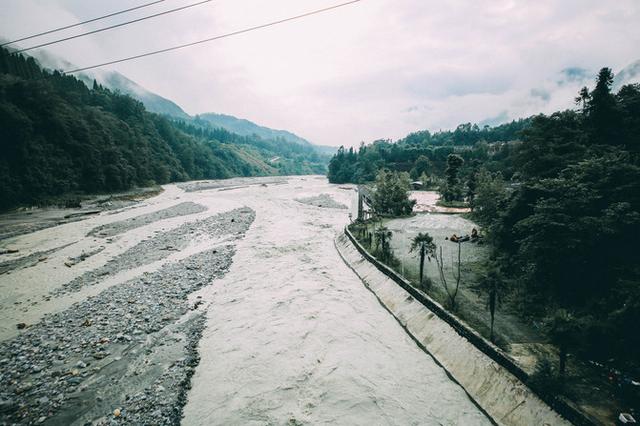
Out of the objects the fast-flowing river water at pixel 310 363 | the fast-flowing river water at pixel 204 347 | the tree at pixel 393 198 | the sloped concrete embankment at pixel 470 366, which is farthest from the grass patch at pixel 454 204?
the sloped concrete embankment at pixel 470 366

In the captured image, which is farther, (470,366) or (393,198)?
(393,198)

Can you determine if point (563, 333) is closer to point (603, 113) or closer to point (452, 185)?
point (603, 113)

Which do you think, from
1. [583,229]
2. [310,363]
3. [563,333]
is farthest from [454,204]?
[310,363]

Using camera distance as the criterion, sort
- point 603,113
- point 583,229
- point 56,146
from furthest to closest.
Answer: point 56,146 < point 603,113 < point 583,229

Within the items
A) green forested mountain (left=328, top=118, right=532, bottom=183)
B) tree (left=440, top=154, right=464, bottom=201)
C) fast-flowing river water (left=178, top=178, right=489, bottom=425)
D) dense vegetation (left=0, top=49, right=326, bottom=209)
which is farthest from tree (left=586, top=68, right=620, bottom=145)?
green forested mountain (left=328, top=118, right=532, bottom=183)

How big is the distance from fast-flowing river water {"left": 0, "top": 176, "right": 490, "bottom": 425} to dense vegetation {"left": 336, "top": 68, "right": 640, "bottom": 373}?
16.7ft

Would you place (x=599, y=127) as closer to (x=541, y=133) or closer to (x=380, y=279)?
(x=541, y=133)

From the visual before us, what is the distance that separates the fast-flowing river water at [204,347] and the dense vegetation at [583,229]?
5.08 meters

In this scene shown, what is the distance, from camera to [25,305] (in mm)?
15961

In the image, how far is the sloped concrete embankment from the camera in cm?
873

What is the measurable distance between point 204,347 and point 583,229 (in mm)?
17257

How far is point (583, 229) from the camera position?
11586 millimetres

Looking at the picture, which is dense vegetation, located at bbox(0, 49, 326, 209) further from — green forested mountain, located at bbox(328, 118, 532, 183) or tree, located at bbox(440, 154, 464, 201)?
green forested mountain, located at bbox(328, 118, 532, 183)

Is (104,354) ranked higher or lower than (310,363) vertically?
higher
